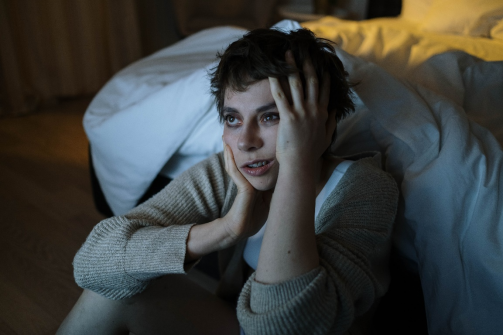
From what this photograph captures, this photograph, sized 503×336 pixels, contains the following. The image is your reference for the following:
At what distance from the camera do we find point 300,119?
747 millimetres

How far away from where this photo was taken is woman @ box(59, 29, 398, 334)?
0.69 m

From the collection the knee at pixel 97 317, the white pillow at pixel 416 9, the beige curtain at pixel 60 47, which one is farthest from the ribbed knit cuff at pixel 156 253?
the beige curtain at pixel 60 47

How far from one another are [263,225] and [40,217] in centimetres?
124

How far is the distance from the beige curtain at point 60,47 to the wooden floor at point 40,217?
306mm

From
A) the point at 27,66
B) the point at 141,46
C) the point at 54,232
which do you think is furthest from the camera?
the point at 141,46

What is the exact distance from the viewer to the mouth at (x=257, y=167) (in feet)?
2.71

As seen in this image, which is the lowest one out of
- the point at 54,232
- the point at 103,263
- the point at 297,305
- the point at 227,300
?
the point at 54,232

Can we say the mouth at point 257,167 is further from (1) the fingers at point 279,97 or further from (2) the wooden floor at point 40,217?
(2) the wooden floor at point 40,217

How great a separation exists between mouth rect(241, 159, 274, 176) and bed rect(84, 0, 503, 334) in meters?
0.32

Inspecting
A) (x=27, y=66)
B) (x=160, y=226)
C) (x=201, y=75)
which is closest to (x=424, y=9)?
(x=201, y=75)

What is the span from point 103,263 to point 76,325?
190 mm

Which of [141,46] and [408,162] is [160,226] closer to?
[408,162]

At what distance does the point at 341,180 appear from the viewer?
88cm

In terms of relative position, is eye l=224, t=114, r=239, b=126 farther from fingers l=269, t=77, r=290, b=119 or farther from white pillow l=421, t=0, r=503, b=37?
white pillow l=421, t=0, r=503, b=37
